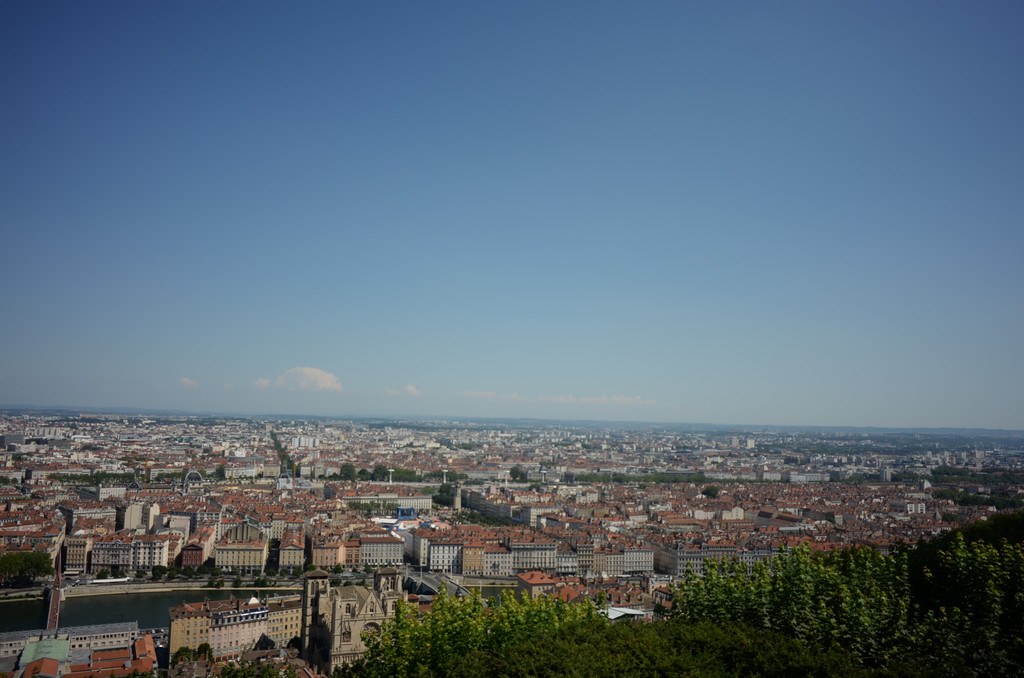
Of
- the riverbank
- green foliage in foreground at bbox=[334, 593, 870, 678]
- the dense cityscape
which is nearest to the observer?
green foliage in foreground at bbox=[334, 593, 870, 678]

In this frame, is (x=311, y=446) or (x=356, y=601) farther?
(x=311, y=446)

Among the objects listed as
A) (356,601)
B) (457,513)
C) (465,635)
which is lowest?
(457,513)

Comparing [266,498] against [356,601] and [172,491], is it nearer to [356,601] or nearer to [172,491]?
[172,491]

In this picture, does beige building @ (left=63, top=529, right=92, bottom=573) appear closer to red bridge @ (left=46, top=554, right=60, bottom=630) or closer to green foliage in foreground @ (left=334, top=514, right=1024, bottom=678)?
red bridge @ (left=46, top=554, right=60, bottom=630)

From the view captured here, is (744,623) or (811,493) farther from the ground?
(744,623)

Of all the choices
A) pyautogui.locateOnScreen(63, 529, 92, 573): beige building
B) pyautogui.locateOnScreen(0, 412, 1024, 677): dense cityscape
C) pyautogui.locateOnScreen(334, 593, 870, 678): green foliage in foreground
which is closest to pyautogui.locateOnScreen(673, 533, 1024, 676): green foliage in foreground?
pyautogui.locateOnScreen(334, 593, 870, 678): green foliage in foreground

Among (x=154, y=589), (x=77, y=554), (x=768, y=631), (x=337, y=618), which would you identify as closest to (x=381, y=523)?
(x=154, y=589)

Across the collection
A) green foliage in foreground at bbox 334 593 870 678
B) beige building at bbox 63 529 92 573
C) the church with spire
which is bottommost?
beige building at bbox 63 529 92 573

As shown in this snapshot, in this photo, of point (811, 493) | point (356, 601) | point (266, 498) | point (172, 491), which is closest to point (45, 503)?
point (172, 491)
